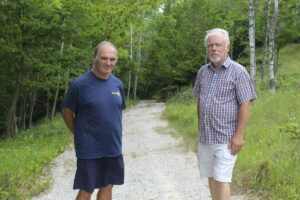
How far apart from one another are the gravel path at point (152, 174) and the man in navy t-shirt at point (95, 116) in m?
2.63

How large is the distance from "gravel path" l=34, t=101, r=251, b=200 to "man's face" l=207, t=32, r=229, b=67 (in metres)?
2.92

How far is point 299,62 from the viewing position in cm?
3409

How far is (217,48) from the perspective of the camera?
472 centimetres

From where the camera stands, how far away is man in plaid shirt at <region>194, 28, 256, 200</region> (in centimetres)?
467

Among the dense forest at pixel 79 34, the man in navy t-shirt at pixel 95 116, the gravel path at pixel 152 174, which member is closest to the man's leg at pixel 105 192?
the man in navy t-shirt at pixel 95 116

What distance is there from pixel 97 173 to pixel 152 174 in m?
4.31

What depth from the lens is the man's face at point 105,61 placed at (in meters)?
4.71

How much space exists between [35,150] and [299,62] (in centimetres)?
2695

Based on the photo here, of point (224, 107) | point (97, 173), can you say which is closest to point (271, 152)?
point (224, 107)

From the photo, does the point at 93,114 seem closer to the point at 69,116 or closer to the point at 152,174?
the point at 69,116

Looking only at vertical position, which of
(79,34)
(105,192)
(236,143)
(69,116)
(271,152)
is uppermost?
(79,34)

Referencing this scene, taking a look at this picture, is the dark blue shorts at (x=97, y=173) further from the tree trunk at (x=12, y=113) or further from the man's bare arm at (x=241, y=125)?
the tree trunk at (x=12, y=113)

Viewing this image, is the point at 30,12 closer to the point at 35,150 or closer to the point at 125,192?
the point at 35,150

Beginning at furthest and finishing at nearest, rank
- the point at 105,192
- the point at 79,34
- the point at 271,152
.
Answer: the point at 79,34 → the point at 271,152 → the point at 105,192
